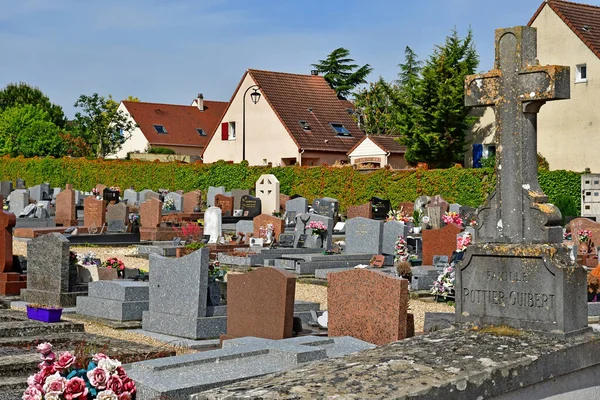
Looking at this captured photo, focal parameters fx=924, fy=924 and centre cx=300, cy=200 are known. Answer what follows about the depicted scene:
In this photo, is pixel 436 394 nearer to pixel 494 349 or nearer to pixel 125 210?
pixel 494 349

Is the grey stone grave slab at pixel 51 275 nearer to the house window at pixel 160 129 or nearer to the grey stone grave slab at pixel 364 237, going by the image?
the grey stone grave slab at pixel 364 237

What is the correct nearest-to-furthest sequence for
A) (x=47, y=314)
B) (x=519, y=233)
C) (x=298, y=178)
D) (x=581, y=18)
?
(x=519, y=233)
(x=47, y=314)
(x=581, y=18)
(x=298, y=178)

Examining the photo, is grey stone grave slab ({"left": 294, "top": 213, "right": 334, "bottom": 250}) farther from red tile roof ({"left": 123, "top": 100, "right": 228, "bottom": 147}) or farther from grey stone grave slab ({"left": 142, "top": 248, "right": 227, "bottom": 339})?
red tile roof ({"left": 123, "top": 100, "right": 228, "bottom": 147})

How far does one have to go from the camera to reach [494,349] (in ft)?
18.8

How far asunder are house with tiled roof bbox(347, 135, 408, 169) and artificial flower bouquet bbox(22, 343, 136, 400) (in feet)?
126

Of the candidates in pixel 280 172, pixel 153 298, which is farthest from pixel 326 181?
pixel 153 298

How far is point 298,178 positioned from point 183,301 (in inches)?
1047

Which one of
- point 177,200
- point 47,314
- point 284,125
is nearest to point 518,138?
point 47,314

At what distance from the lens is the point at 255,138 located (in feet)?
161

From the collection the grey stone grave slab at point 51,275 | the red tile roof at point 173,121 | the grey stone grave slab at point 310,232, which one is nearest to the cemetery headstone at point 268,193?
the grey stone grave slab at point 310,232

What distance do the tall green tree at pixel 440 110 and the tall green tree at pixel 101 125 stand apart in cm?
2324

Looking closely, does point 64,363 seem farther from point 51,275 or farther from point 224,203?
point 224,203

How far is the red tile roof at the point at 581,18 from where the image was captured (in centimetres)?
3594

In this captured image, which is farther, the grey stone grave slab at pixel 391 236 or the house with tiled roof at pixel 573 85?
the house with tiled roof at pixel 573 85
